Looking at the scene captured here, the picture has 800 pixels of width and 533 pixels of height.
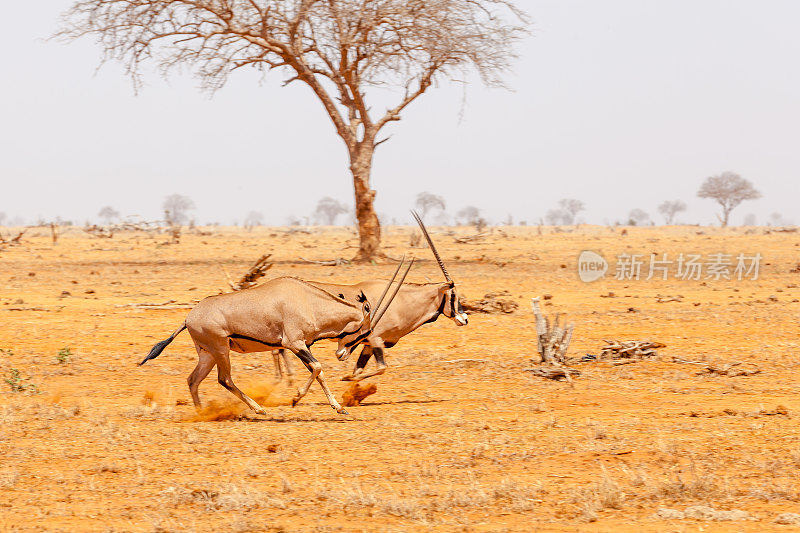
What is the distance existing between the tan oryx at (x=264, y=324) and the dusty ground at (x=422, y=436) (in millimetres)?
516

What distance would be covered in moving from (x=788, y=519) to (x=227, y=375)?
17.7 feet

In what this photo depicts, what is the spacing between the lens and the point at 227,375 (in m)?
9.16

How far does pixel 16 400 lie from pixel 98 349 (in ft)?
12.8

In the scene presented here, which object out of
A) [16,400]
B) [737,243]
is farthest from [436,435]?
[737,243]

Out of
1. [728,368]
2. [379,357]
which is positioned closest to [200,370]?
[379,357]

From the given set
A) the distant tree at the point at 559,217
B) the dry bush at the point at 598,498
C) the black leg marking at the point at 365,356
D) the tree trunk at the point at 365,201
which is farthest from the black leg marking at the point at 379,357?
the distant tree at the point at 559,217

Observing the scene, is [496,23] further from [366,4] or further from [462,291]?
[462,291]

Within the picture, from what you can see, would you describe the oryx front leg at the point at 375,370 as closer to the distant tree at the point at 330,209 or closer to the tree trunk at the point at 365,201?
the tree trunk at the point at 365,201

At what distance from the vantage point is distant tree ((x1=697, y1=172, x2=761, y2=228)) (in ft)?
291

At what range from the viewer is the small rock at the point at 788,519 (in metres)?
5.76

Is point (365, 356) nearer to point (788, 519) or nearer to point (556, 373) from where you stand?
point (556, 373)

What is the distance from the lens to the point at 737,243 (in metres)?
42.6

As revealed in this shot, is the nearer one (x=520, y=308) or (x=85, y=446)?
(x=85, y=446)

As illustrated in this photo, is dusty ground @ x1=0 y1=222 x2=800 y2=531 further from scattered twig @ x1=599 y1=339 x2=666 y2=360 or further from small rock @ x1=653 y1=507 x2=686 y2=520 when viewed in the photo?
scattered twig @ x1=599 y1=339 x2=666 y2=360
